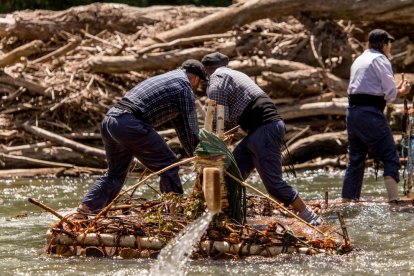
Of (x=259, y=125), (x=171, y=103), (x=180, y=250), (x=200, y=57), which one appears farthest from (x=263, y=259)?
(x=200, y=57)

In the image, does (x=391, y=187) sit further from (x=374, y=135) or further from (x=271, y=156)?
(x=271, y=156)

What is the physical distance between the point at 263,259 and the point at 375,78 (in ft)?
11.6

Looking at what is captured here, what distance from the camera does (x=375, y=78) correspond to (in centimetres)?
1052

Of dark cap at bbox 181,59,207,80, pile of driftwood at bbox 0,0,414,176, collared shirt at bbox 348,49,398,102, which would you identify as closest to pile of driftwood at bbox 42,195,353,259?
dark cap at bbox 181,59,207,80

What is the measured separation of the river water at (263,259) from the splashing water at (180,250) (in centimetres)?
10

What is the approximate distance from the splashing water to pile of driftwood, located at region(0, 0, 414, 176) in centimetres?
738

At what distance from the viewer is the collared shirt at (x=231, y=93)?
900 cm

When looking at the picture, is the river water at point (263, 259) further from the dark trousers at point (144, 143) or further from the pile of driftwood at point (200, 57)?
the pile of driftwood at point (200, 57)

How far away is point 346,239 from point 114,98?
9356 millimetres

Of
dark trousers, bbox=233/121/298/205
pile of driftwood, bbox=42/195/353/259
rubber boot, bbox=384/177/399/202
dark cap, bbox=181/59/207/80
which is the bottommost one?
rubber boot, bbox=384/177/399/202

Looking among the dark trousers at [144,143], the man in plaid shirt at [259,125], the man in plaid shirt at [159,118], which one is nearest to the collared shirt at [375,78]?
the man in plaid shirt at [259,125]

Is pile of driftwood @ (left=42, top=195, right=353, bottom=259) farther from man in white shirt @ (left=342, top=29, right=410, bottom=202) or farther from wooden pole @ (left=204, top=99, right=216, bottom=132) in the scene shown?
man in white shirt @ (left=342, top=29, right=410, bottom=202)

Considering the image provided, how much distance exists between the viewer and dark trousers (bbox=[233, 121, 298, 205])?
8875 millimetres

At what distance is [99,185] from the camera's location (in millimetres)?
9305
